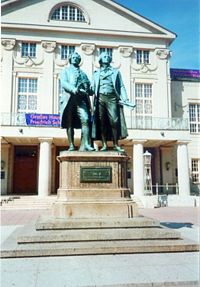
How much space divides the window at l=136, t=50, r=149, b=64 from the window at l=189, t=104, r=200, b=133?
20.7ft

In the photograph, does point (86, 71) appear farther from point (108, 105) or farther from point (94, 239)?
point (94, 239)

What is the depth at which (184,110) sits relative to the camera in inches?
1231

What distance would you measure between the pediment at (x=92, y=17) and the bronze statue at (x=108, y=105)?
23604mm

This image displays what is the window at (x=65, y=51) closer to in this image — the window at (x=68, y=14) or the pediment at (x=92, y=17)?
the pediment at (x=92, y=17)

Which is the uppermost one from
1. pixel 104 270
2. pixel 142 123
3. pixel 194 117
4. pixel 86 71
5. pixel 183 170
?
pixel 86 71

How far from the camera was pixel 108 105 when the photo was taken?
312 inches

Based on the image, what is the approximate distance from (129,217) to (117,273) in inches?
93.1

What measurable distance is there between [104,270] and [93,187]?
8.33ft

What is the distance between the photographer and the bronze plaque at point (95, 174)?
7.31 m

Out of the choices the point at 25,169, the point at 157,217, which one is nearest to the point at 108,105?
the point at 157,217

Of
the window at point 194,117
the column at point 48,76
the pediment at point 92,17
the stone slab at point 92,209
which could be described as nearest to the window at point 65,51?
the column at point 48,76

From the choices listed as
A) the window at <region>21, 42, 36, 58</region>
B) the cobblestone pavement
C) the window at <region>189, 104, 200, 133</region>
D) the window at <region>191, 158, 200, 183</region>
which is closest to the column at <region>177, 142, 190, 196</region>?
the window at <region>191, 158, 200, 183</region>

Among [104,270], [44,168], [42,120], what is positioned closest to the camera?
[104,270]

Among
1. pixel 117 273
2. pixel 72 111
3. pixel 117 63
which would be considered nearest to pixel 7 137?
pixel 117 63
